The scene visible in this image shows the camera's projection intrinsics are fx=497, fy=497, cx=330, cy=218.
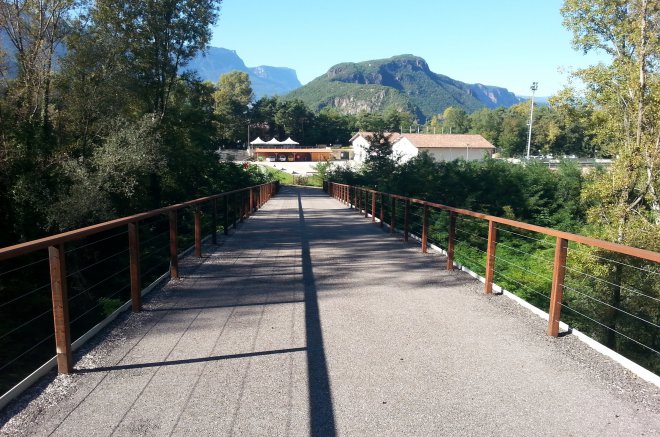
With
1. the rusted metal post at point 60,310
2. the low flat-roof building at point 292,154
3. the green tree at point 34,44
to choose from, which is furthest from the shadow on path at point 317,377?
the low flat-roof building at point 292,154

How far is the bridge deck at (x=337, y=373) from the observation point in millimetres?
3146

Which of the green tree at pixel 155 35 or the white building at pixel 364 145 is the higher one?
the green tree at pixel 155 35

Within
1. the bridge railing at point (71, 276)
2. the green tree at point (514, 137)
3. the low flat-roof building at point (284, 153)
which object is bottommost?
the bridge railing at point (71, 276)

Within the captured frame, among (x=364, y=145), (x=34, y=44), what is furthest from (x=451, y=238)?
(x=364, y=145)

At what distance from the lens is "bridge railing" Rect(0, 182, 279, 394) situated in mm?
3855

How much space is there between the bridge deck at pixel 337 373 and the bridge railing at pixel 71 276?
0.54 meters

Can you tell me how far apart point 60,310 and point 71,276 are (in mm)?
11422

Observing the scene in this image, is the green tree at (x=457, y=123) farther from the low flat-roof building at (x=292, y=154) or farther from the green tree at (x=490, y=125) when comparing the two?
the low flat-roof building at (x=292, y=154)

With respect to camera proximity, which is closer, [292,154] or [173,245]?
[173,245]

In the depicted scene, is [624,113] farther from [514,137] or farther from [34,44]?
[514,137]

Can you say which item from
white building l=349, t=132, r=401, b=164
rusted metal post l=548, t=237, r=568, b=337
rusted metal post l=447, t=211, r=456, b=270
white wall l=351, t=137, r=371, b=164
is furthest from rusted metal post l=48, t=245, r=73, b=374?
white wall l=351, t=137, r=371, b=164

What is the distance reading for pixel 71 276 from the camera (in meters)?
14.0

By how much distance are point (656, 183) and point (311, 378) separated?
17706 mm

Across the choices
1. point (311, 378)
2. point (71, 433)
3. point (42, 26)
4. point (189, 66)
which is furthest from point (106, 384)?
point (189, 66)
